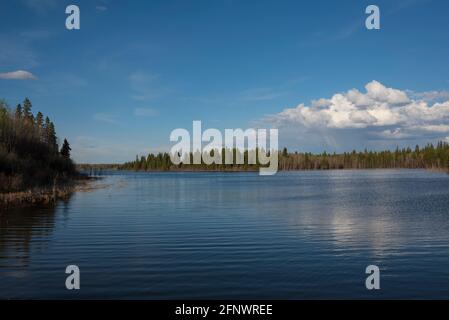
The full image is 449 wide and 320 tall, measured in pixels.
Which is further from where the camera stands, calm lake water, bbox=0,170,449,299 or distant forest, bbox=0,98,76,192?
distant forest, bbox=0,98,76,192

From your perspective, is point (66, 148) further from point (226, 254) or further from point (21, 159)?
point (226, 254)

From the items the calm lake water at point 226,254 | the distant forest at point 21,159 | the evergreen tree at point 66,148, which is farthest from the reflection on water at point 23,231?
the evergreen tree at point 66,148

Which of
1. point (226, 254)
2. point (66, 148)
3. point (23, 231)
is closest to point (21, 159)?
point (23, 231)

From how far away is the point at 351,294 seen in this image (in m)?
13.8

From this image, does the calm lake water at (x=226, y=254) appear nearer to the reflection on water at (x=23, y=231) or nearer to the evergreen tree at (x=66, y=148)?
the reflection on water at (x=23, y=231)

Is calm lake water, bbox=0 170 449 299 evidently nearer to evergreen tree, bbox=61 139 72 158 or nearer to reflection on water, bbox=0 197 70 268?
reflection on water, bbox=0 197 70 268

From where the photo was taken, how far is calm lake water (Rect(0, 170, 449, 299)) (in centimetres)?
1437

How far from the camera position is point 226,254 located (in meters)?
20.0

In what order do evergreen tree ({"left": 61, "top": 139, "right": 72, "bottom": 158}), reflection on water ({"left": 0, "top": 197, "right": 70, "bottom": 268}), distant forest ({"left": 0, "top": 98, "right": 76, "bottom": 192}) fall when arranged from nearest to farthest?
reflection on water ({"left": 0, "top": 197, "right": 70, "bottom": 268}) → distant forest ({"left": 0, "top": 98, "right": 76, "bottom": 192}) → evergreen tree ({"left": 61, "top": 139, "right": 72, "bottom": 158})

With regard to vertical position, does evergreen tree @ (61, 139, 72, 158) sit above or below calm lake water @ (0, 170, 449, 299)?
above

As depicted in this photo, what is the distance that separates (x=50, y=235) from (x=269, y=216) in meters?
16.8

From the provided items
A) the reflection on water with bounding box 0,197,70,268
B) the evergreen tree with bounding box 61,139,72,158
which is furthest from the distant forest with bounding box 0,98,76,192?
the evergreen tree with bounding box 61,139,72,158

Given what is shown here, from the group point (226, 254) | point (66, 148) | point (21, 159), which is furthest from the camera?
point (66, 148)

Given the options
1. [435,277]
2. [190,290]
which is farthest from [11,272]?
[435,277]
